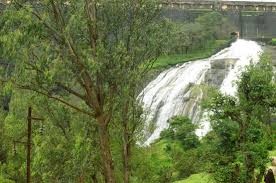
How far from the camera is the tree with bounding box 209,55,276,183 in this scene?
64.4 feet

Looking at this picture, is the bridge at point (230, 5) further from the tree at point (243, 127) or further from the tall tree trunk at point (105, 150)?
the tall tree trunk at point (105, 150)

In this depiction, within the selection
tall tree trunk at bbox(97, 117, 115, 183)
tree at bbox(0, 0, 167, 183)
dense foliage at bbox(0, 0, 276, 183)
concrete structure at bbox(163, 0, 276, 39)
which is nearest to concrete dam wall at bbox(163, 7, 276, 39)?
concrete structure at bbox(163, 0, 276, 39)

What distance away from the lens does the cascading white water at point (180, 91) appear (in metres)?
48.8

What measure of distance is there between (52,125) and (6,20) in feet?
27.1

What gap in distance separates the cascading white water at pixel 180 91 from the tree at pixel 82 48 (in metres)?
26.3

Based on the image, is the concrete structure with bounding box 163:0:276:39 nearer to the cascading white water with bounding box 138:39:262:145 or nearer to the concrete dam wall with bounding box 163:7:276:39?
the concrete dam wall with bounding box 163:7:276:39

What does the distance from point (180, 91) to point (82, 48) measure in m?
35.7

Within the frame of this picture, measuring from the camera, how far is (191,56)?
226ft

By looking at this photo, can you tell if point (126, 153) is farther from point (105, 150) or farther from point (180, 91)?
point (180, 91)

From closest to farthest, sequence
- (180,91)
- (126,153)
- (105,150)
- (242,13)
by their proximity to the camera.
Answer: (105,150), (126,153), (180,91), (242,13)

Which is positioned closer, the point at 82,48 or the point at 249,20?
the point at 82,48

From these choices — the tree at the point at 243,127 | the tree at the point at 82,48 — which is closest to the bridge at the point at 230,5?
the tree at the point at 243,127

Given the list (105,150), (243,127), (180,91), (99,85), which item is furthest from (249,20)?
(105,150)

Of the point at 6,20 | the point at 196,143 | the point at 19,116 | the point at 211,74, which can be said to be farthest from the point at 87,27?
the point at 211,74
